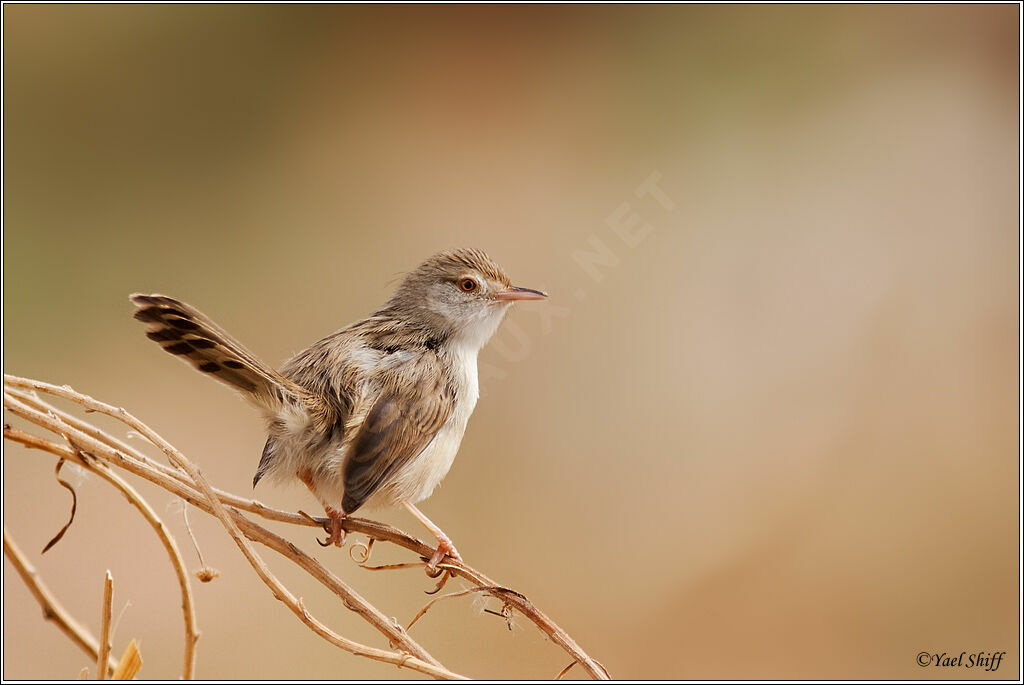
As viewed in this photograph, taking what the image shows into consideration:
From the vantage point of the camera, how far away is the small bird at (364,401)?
2.36 metres

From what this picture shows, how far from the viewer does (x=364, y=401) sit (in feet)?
8.38

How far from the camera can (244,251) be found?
6.47 m

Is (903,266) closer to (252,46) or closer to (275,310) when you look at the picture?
(275,310)

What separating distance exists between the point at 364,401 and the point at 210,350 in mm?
490

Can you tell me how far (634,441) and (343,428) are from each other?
137 inches

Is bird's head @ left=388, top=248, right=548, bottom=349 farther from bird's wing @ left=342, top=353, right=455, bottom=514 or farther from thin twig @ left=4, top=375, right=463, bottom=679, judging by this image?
thin twig @ left=4, top=375, right=463, bottom=679

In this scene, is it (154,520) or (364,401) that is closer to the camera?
(154,520)

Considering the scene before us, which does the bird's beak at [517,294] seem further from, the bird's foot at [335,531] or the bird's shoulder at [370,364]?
the bird's foot at [335,531]

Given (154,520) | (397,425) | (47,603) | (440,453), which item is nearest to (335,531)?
(397,425)

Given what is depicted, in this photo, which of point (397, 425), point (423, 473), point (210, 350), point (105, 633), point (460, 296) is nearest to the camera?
point (105, 633)

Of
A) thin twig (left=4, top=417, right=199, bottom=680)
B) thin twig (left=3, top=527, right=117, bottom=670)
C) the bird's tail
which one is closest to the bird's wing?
the bird's tail

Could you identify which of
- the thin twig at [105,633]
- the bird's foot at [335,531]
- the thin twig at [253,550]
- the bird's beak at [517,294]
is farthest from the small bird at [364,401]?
the thin twig at [105,633]

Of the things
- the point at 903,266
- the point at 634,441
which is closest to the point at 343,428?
the point at 634,441

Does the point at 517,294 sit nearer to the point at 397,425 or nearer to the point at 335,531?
the point at 397,425
